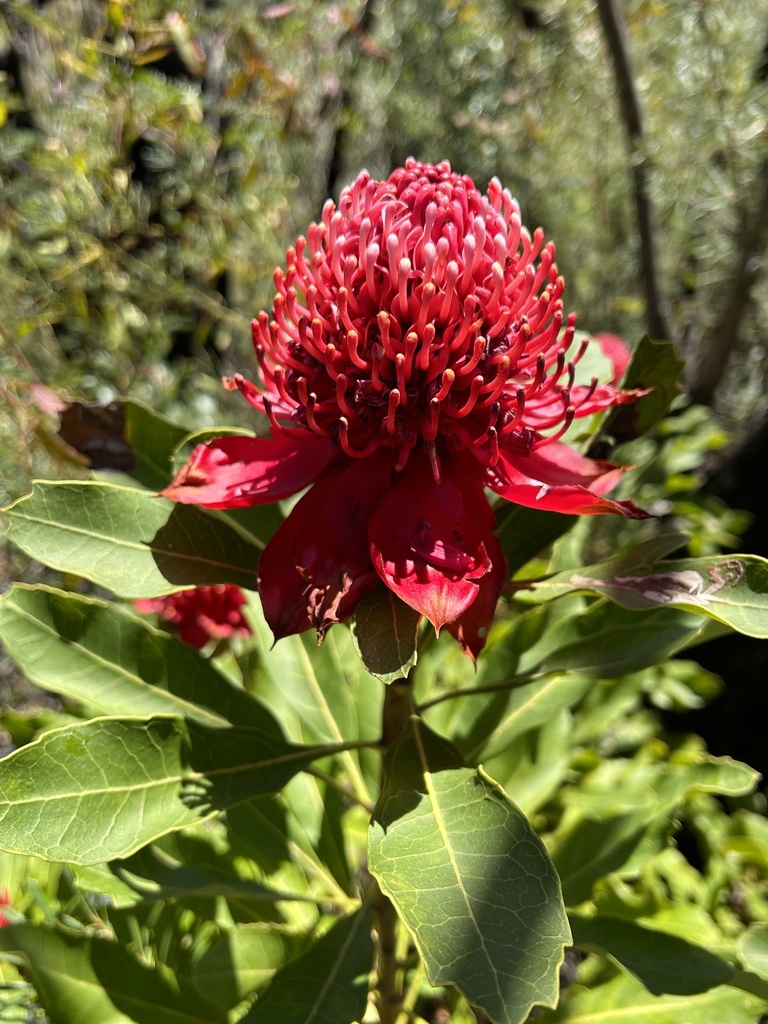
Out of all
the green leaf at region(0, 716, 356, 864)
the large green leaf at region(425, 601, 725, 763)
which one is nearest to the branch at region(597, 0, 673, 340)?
the large green leaf at region(425, 601, 725, 763)

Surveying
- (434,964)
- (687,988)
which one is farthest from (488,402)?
(687,988)

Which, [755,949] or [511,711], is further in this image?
[511,711]

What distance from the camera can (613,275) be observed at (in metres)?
3.41

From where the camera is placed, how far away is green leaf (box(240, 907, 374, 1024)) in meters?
0.95

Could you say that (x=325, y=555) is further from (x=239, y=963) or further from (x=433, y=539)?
(x=239, y=963)

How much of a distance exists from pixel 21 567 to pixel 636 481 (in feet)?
7.21

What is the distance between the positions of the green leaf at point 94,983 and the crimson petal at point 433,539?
730 millimetres

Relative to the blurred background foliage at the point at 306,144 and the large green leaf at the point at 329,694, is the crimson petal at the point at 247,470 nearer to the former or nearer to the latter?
the large green leaf at the point at 329,694

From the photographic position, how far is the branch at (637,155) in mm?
2119

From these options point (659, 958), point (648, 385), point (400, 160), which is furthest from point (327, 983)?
point (400, 160)

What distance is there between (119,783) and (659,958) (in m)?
0.81

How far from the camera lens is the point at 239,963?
1190mm

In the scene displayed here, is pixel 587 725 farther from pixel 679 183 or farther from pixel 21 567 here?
pixel 21 567

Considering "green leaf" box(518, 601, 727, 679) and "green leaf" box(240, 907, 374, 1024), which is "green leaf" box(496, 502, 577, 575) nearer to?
"green leaf" box(518, 601, 727, 679)
